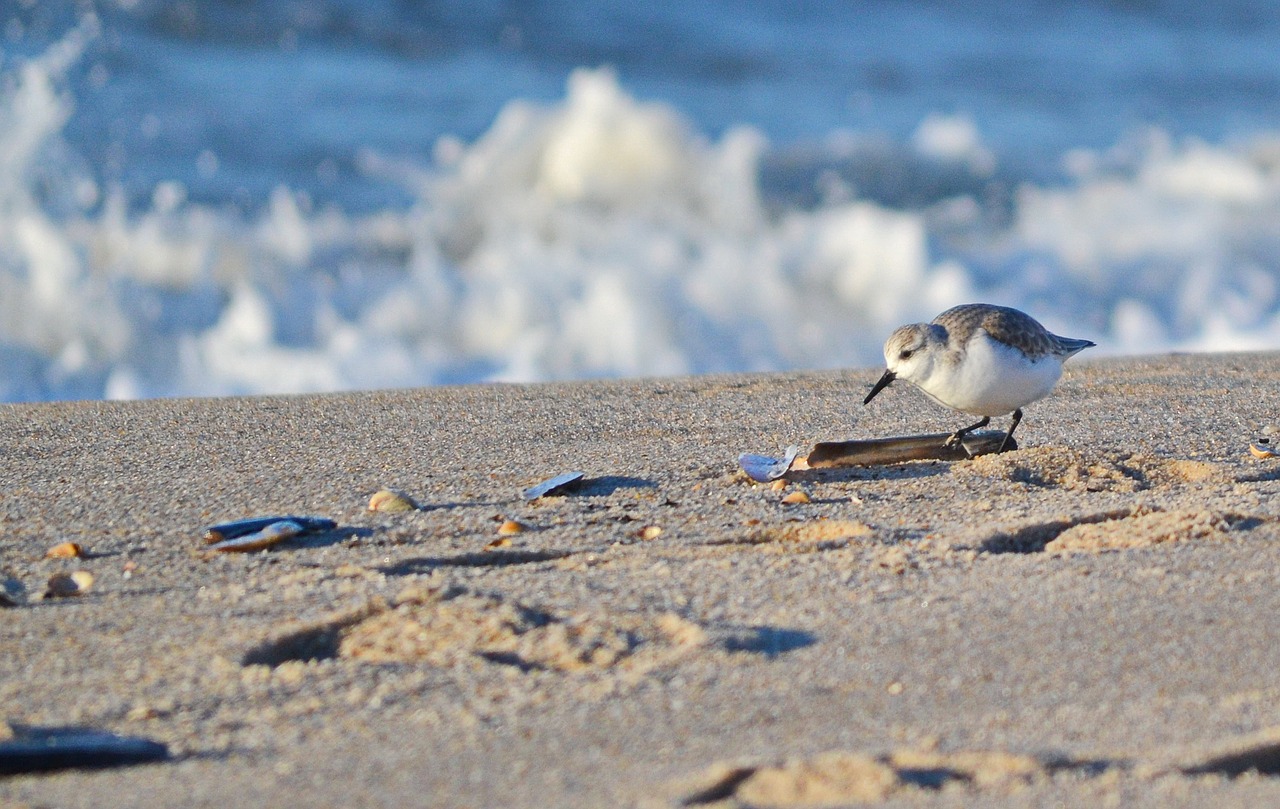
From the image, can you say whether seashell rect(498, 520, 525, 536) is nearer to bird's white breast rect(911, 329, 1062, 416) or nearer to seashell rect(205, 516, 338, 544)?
seashell rect(205, 516, 338, 544)

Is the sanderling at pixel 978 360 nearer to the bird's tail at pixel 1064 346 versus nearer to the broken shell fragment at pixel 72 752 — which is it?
the bird's tail at pixel 1064 346

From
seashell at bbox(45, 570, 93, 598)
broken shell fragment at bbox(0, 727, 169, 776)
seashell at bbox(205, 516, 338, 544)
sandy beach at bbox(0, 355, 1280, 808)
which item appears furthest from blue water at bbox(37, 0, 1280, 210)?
broken shell fragment at bbox(0, 727, 169, 776)

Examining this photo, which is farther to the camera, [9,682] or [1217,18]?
[1217,18]

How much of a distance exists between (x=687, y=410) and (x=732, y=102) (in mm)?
8622

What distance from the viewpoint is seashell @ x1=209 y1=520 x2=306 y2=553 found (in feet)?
8.44

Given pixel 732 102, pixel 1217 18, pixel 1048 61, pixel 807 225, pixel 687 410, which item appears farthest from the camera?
pixel 1217 18

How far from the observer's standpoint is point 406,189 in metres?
9.59

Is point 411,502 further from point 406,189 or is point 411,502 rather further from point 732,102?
point 732,102

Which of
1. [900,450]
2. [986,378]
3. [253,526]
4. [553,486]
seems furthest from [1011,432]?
[253,526]

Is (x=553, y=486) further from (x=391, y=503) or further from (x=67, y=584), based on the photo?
(x=67, y=584)

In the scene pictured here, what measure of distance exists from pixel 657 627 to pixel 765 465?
114 cm

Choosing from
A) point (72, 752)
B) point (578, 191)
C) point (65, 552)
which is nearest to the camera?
point (72, 752)

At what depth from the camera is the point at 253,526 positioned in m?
2.69

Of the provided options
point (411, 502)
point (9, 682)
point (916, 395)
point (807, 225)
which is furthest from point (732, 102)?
point (9, 682)
